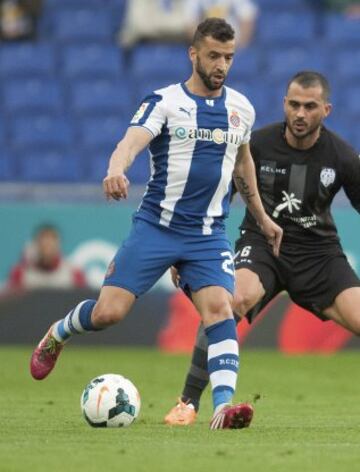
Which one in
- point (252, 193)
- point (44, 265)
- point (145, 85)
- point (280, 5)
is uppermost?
point (252, 193)

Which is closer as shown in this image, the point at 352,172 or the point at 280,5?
the point at 352,172

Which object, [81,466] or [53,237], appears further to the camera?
[53,237]

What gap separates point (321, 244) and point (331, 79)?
9905 mm

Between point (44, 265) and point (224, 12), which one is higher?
point (224, 12)

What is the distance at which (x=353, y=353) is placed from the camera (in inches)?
629

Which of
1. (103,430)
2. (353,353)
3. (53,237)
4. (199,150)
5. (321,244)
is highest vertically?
(199,150)

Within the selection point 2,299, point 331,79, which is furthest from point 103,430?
point 331,79

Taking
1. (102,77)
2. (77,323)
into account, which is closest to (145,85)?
(102,77)

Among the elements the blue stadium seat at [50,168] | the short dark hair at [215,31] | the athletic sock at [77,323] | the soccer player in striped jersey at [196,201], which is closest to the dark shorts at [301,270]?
the soccer player in striped jersey at [196,201]

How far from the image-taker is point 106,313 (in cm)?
845

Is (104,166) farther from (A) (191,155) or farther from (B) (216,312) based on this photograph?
(B) (216,312)

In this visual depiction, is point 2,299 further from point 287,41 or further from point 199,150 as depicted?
point 199,150

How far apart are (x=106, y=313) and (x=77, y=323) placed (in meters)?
0.39

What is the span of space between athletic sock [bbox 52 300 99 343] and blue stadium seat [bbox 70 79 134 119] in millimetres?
9436
